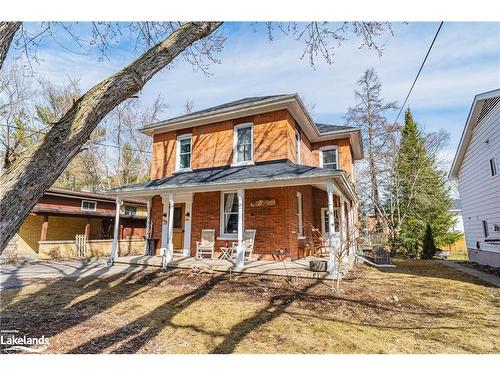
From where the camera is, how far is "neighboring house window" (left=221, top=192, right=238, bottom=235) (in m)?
10.4

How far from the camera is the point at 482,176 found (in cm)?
1133

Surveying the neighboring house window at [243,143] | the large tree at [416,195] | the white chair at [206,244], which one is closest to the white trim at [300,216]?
the neighboring house window at [243,143]

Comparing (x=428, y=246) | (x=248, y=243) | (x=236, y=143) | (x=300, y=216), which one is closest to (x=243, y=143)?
(x=236, y=143)

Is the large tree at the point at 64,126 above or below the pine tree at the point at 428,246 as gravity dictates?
above

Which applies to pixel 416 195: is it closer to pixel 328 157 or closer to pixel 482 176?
pixel 482 176

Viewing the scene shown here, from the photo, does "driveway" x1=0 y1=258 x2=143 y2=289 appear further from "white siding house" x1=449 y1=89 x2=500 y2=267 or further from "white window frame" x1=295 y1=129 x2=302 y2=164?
"white siding house" x1=449 y1=89 x2=500 y2=267

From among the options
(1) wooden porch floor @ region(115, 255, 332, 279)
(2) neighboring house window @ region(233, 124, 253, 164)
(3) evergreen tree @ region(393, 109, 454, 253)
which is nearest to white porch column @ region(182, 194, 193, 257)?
(1) wooden porch floor @ region(115, 255, 332, 279)

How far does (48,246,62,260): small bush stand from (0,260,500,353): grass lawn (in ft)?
21.9

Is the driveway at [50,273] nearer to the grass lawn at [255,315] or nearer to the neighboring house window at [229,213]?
the grass lawn at [255,315]

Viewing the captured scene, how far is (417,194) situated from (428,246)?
4.43 meters

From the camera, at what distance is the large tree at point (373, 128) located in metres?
20.6

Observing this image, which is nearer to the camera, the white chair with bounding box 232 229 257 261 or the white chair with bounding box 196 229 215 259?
the white chair with bounding box 232 229 257 261

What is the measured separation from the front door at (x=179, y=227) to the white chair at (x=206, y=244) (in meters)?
1.39

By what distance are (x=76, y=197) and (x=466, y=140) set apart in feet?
69.0
